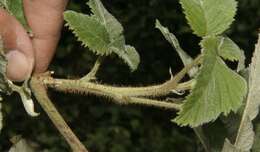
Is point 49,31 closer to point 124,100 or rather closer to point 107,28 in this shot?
point 107,28

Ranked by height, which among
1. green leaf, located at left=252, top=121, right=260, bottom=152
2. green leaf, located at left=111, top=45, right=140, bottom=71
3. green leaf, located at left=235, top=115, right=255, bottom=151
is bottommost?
green leaf, located at left=252, top=121, right=260, bottom=152

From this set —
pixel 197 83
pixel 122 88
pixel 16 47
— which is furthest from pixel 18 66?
pixel 197 83

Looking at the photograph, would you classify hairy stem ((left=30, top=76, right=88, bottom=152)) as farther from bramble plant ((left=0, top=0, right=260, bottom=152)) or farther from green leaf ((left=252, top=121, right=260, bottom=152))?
green leaf ((left=252, top=121, right=260, bottom=152))

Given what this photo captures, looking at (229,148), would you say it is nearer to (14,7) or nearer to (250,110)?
(250,110)

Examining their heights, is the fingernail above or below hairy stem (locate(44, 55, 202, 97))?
below

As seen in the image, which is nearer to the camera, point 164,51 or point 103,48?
point 103,48

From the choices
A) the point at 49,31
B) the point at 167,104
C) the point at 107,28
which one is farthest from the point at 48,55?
the point at 167,104

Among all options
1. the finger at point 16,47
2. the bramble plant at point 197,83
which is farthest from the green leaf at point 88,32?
the finger at point 16,47

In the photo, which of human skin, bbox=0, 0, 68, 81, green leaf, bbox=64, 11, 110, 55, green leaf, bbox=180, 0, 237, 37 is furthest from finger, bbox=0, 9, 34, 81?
green leaf, bbox=180, 0, 237, 37
